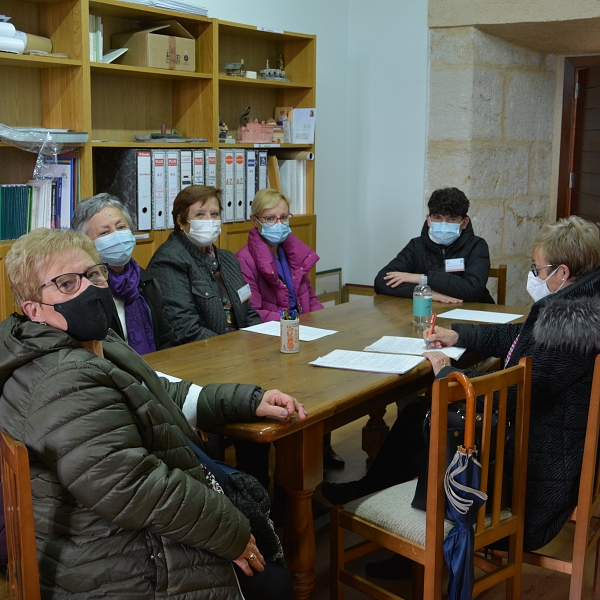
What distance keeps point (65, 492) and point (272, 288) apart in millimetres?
2124

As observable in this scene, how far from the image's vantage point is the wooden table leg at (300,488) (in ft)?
6.66

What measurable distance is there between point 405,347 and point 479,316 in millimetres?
686

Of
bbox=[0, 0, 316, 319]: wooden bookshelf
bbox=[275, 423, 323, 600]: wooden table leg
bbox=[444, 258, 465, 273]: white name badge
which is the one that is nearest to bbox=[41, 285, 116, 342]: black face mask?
bbox=[275, 423, 323, 600]: wooden table leg

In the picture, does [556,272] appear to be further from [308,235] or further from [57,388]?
[308,235]

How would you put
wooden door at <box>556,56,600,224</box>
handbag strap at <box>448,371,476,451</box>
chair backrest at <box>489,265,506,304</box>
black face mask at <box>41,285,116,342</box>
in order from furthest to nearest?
wooden door at <box>556,56,600,224</box>, chair backrest at <box>489,265,506,304</box>, handbag strap at <box>448,371,476,451</box>, black face mask at <box>41,285,116,342</box>

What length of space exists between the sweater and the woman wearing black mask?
1758 millimetres

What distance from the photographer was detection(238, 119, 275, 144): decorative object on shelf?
4.30 metres

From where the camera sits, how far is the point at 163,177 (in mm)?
3680

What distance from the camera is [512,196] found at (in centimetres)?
504

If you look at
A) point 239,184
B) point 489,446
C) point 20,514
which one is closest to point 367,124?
point 239,184

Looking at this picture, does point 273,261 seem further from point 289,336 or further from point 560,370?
point 560,370

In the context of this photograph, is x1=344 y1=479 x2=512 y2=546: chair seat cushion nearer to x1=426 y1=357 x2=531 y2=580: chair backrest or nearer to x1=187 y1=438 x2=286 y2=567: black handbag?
x1=426 y1=357 x2=531 y2=580: chair backrest

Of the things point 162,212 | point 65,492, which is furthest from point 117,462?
point 162,212

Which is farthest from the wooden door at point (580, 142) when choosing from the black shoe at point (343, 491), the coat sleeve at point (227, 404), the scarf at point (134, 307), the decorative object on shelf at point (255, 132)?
the coat sleeve at point (227, 404)
